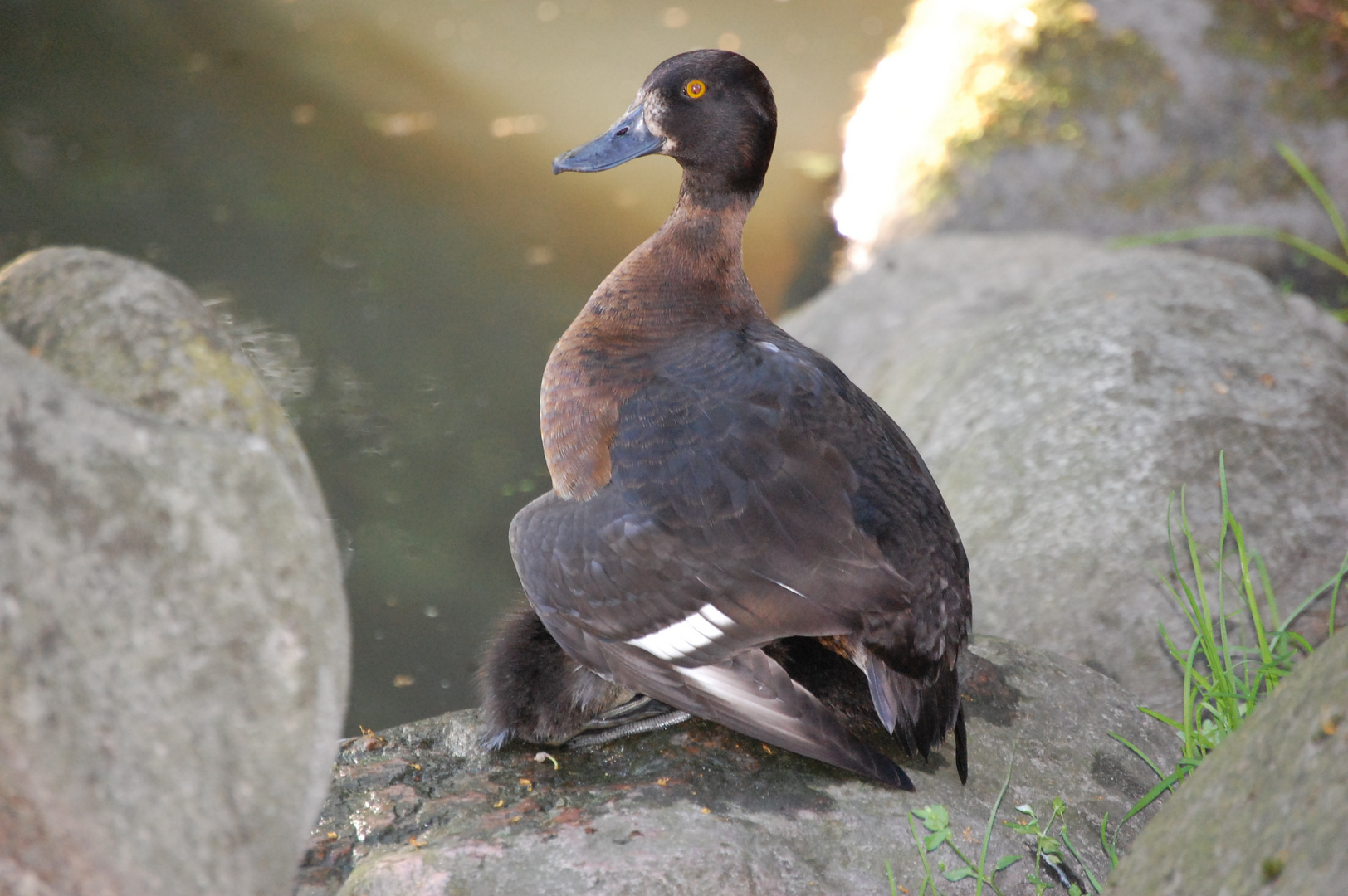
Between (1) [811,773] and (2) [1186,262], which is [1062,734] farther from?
(2) [1186,262]

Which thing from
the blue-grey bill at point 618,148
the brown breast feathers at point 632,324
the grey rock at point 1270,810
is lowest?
the grey rock at point 1270,810

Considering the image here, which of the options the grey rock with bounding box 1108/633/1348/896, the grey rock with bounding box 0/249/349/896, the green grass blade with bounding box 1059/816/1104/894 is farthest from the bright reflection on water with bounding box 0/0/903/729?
the grey rock with bounding box 1108/633/1348/896

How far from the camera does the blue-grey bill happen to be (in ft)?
9.62

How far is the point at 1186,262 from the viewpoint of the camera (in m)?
4.00

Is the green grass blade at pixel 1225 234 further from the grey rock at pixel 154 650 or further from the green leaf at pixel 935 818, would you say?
the grey rock at pixel 154 650

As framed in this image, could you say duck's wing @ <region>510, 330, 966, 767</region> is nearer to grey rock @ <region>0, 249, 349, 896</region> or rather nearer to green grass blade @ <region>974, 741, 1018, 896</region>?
green grass blade @ <region>974, 741, 1018, 896</region>

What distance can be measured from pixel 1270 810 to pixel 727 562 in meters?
1.01

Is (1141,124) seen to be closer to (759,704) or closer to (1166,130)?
(1166,130)

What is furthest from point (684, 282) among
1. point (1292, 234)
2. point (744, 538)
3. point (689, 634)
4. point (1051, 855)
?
point (1292, 234)

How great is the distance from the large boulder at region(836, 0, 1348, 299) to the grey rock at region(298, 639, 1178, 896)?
3.06 m

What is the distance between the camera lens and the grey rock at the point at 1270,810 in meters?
1.38

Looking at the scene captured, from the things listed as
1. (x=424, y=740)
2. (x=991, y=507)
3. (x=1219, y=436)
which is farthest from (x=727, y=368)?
(x=1219, y=436)

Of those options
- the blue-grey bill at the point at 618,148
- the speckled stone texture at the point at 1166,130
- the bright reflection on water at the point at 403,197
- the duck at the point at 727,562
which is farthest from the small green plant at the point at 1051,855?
the speckled stone texture at the point at 1166,130

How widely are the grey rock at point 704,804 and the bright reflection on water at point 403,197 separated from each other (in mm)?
1490
